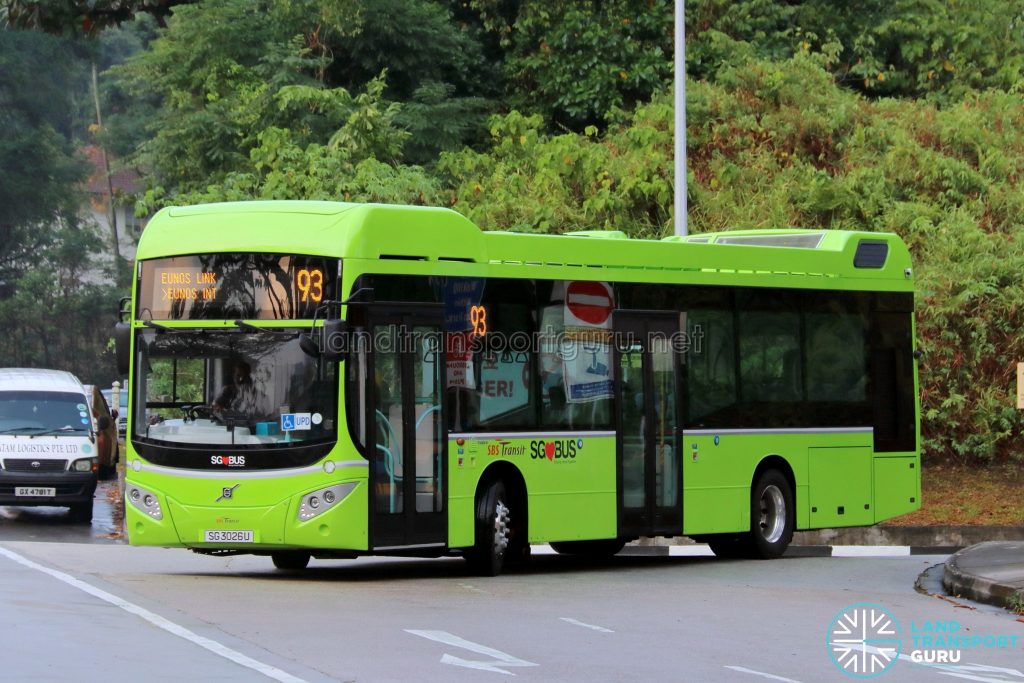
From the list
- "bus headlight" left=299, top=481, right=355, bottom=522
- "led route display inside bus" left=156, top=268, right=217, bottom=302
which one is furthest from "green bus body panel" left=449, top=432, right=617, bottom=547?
"led route display inside bus" left=156, top=268, right=217, bottom=302

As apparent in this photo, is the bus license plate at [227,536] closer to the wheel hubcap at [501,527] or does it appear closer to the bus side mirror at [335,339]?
the bus side mirror at [335,339]

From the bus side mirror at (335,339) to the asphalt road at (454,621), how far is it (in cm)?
191

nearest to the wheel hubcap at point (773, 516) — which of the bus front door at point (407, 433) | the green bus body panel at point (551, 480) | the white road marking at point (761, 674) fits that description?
the green bus body panel at point (551, 480)

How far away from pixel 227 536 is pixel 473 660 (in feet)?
15.2

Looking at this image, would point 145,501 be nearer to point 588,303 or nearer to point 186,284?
point 186,284

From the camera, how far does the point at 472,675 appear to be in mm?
10289

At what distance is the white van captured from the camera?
23.6m

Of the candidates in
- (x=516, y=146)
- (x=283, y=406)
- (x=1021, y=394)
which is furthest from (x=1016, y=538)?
(x=516, y=146)

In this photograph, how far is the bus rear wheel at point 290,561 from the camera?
1720 cm

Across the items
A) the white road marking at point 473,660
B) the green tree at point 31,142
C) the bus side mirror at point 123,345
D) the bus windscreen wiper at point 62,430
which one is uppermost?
the green tree at point 31,142

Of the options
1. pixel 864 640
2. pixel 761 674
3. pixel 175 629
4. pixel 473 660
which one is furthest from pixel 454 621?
pixel 864 640

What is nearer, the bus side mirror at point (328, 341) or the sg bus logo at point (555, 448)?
the bus side mirror at point (328, 341)

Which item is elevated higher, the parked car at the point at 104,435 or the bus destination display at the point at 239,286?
the bus destination display at the point at 239,286

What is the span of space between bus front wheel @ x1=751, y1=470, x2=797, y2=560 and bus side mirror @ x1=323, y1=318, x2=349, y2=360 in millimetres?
6004
